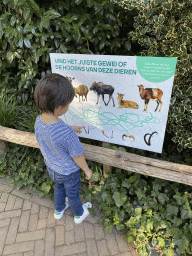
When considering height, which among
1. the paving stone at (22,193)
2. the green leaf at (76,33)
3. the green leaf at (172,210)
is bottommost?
the paving stone at (22,193)

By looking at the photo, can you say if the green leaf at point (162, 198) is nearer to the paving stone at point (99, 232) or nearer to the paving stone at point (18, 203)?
the paving stone at point (99, 232)

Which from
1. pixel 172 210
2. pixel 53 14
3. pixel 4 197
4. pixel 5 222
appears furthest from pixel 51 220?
pixel 53 14

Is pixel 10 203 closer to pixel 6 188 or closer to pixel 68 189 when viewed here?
pixel 6 188

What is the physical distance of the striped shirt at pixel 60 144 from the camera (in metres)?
1.42

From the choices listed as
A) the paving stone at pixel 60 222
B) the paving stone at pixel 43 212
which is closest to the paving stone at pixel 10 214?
the paving stone at pixel 43 212

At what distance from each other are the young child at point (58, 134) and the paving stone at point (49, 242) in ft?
1.72

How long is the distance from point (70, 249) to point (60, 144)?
1.24 meters

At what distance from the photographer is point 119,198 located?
2078 millimetres

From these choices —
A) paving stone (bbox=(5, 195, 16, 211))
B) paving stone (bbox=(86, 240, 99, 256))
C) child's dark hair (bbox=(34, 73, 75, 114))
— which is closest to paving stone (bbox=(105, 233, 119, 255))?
paving stone (bbox=(86, 240, 99, 256))

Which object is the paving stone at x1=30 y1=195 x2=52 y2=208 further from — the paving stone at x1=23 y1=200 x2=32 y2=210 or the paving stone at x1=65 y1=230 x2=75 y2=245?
the paving stone at x1=65 y1=230 x2=75 y2=245

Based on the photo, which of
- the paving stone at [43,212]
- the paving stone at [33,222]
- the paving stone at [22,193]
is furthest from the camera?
the paving stone at [22,193]

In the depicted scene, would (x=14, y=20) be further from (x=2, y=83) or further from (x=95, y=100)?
(x=95, y=100)

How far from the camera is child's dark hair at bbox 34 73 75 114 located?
1296 millimetres

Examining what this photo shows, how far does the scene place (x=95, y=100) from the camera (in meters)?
2.01
